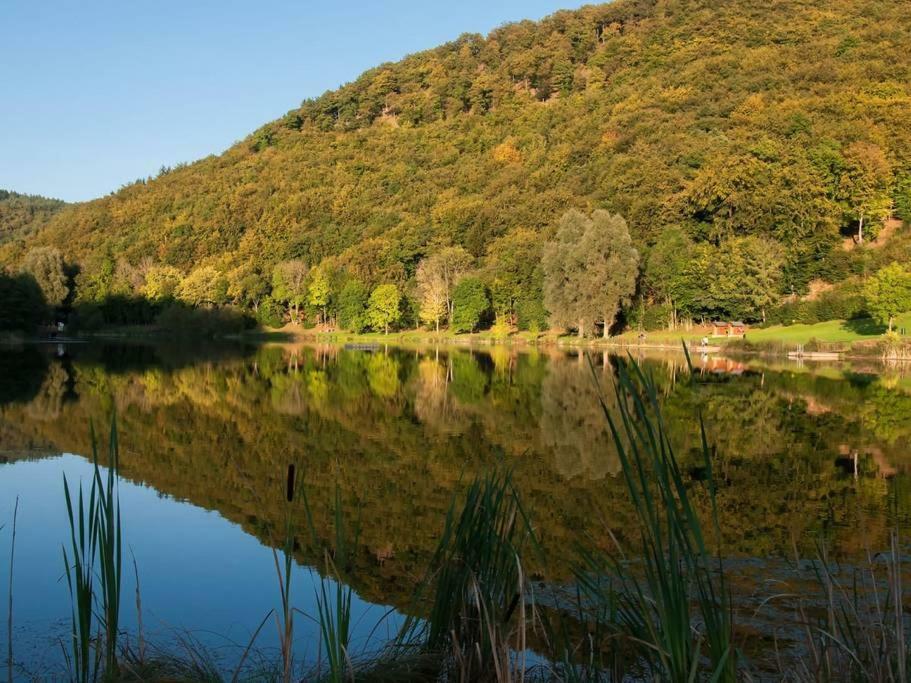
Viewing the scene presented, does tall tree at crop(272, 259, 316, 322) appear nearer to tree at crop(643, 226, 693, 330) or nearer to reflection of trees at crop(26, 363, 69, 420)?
tree at crop(643, 226, 693, 330)

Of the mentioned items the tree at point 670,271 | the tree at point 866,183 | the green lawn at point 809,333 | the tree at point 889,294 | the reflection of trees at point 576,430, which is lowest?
the reflection of trees at point 576,430

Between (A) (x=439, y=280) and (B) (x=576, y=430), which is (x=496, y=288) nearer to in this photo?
(A) (x=439, y=280)

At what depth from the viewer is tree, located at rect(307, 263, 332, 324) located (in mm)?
83125

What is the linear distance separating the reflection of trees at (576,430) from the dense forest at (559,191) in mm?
29056

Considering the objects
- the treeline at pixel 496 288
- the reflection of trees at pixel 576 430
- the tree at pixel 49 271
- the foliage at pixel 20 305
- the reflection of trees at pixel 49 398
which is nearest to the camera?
the reflection of trees at pixel 576 430

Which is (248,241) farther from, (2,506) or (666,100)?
(2,506)

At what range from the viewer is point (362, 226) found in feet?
315

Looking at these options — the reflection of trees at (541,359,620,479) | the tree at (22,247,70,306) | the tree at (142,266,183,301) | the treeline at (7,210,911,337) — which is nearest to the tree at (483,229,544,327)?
the treeline at (7,210,911,337)

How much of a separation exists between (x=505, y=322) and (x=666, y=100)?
3876 centimetres

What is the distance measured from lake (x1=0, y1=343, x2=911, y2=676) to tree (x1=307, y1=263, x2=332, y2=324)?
181 feet

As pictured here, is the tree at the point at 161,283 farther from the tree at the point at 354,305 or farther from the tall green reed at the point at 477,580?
the tall green reed at the point at 477,580

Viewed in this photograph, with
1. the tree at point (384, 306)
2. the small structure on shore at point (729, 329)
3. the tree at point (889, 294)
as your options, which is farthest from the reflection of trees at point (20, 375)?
the small structure on shore at point (729, 329)

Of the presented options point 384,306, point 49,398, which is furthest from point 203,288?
point 49,398

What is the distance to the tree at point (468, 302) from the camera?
68.6 meters
